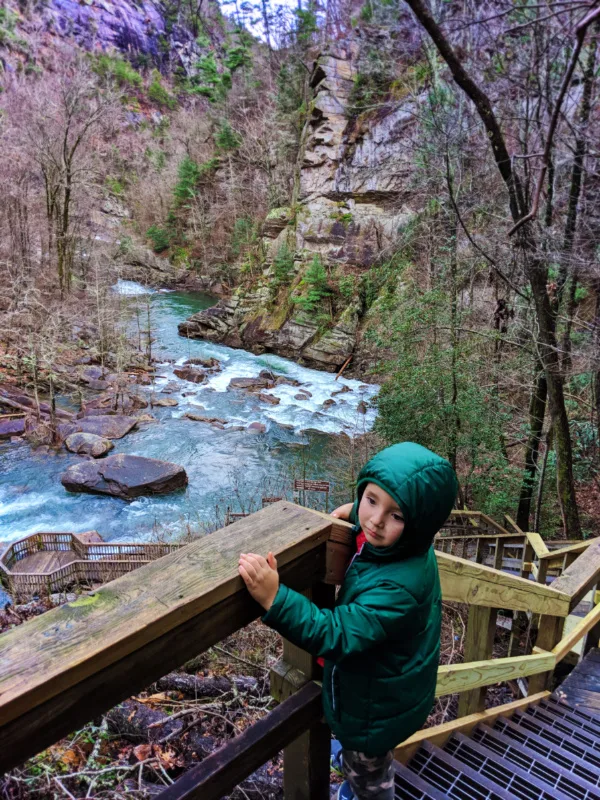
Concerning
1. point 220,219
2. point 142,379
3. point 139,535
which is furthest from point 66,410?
point 220,219

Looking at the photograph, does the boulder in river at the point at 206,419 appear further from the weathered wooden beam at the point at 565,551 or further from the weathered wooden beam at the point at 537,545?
the weathered wooden beam at the point at 565,551

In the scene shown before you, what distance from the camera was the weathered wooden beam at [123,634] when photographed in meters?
0.81

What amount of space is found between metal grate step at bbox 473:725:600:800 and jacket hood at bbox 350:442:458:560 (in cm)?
178

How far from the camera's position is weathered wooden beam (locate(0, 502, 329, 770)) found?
0.81m

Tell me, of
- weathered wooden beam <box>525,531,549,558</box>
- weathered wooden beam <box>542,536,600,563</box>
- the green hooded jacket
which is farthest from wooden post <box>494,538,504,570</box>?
the green hooded jacket

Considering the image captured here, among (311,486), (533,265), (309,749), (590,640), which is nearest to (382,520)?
(309,749)

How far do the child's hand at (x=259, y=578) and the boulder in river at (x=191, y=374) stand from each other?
19.4m

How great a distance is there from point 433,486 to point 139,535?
1094 centimetres

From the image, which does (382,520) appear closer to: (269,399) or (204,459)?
(204,459)

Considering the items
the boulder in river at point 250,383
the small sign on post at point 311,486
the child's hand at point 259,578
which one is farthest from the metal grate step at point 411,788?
the boulder in river at point 250,383

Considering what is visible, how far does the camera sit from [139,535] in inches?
438

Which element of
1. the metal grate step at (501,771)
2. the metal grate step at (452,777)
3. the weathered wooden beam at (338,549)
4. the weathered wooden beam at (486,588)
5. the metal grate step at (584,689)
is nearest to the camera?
the weathered wooden beam at (338,549)

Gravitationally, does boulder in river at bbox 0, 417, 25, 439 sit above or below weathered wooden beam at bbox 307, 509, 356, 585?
below

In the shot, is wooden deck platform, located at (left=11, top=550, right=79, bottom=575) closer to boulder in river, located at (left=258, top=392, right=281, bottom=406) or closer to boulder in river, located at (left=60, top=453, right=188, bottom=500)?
boulder in river, located at (left=60, top=453, right=188, bottom=500)
